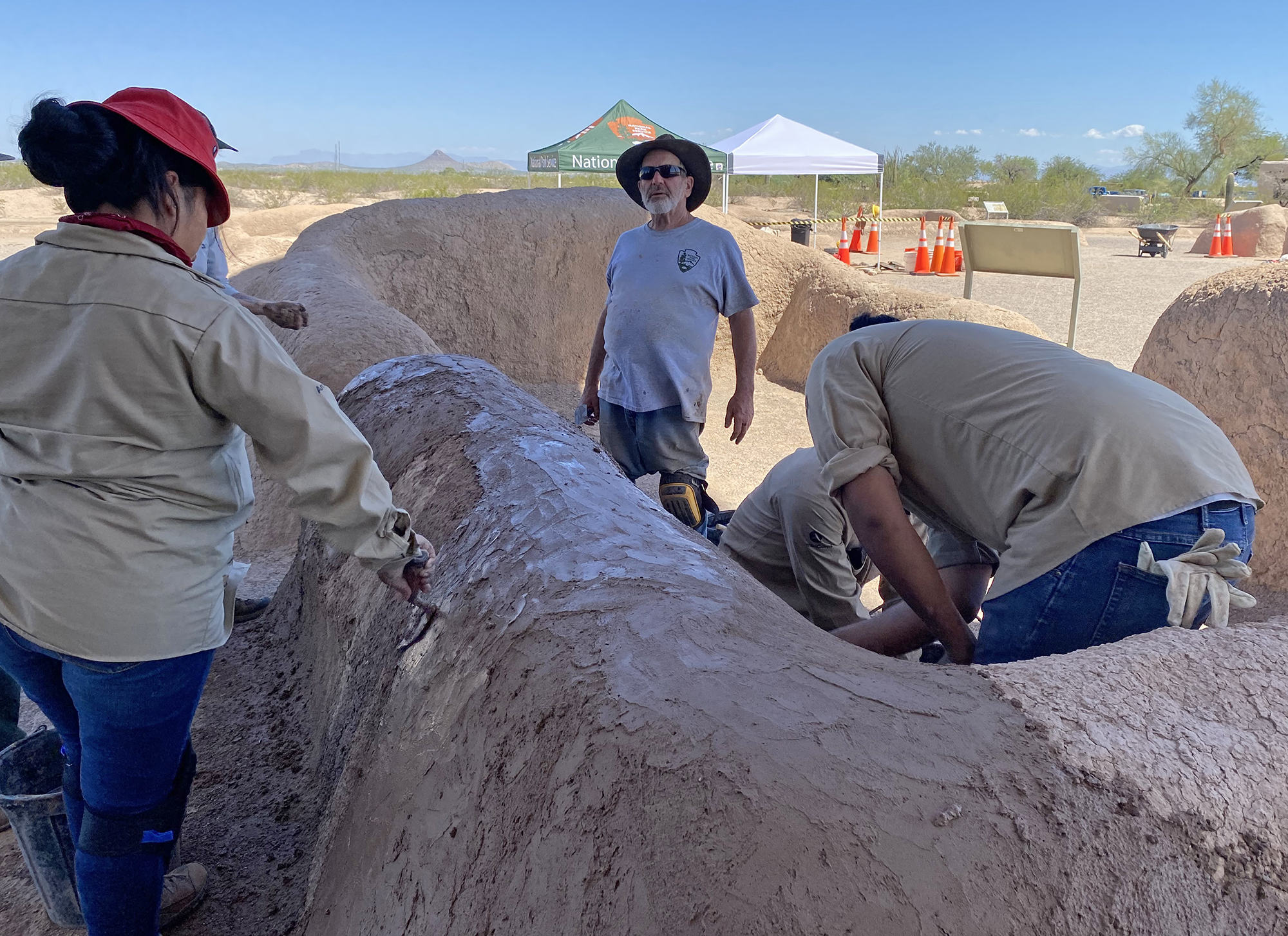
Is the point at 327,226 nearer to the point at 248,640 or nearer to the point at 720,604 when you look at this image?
the point at 248,640

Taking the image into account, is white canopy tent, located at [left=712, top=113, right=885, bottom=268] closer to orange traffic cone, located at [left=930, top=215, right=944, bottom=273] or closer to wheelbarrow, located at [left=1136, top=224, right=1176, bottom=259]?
orange traffic cone, located at [left=930, top=215, right=944, bottom=273]

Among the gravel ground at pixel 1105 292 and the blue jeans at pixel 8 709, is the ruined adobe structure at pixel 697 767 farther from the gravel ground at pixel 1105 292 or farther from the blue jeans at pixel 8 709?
the gravel ground at pixel 1105 292

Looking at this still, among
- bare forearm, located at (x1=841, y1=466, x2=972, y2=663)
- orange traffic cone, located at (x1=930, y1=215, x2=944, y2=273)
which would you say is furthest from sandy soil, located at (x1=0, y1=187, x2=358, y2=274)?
orange traffic cone, located at (x1=930, y1=215, x2=944, y2=273)

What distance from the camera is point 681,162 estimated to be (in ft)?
12.4

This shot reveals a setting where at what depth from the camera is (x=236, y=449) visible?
1.58 metres

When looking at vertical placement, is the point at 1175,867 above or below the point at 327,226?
below

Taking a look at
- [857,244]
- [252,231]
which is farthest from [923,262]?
[252,231]

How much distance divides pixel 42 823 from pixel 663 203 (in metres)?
2.83

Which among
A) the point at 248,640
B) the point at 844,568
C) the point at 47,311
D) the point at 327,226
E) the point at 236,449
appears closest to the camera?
the point at 47,311

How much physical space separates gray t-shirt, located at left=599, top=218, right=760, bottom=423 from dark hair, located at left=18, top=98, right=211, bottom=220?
2303 mm

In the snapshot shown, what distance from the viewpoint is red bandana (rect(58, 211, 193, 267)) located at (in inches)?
53.8

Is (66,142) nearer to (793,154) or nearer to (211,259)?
(211,259)

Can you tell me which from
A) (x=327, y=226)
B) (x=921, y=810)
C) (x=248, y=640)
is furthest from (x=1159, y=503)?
(x=327, y=226)

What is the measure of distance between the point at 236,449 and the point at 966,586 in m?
1.84
